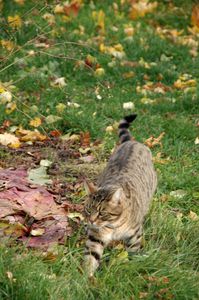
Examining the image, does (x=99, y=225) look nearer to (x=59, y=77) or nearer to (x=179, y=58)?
(x=59, y=77)

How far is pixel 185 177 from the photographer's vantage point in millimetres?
6477

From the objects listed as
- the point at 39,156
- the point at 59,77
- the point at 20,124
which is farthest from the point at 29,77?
the point at 39,156

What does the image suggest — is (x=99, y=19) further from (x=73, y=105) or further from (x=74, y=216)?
(x=74, y=216)

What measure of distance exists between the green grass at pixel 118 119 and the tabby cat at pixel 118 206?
124mm

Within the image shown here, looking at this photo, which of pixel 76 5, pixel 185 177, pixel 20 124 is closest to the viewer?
pixel 185 177

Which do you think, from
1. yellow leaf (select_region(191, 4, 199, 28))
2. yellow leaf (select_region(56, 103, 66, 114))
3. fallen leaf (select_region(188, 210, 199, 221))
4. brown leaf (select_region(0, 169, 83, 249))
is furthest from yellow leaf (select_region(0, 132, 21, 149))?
yellow leaf (select_region(191, 4, 199, 28))

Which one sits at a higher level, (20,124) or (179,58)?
(20,124)

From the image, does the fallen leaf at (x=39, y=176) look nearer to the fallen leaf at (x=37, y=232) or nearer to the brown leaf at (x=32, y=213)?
the brown leaf at (x=32, y=213)

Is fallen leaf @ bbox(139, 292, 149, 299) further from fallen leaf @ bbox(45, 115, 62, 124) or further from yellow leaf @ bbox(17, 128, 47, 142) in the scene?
fallen leaf @ bbox(45, 115, 62, 124)

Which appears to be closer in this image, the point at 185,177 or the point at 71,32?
the point at 185,177

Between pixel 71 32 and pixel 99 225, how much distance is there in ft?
18.0

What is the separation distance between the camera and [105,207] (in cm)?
483

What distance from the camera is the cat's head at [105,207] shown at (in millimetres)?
4816

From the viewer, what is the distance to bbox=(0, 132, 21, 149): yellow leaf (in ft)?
22.1
